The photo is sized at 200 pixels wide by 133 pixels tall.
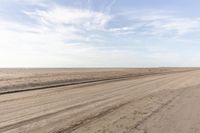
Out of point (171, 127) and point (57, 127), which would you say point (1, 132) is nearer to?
point (57, 127)

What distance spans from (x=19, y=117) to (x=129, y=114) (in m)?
3.63

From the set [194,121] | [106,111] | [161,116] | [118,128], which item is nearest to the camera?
[118,128]

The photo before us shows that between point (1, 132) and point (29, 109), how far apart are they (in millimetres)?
3547

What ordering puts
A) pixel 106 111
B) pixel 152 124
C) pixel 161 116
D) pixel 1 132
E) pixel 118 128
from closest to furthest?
pixel 1 132 < pixel 118 128 < pixel 152 124 < pixel 161 116 < pixel 106 111

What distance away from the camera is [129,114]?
9211mm

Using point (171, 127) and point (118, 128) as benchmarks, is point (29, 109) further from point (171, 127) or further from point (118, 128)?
point (171, 127)

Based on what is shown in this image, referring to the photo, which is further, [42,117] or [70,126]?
[42,117]

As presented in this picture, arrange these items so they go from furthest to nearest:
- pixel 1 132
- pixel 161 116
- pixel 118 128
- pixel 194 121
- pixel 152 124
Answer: pixel 161 116 < pixel 194 121 < pixel 152 124 < pixel 118 128 < pixel 1 132

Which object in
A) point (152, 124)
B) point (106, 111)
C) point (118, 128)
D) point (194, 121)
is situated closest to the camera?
point (118, 128)

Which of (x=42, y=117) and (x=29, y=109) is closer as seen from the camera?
(x=42, y=117)

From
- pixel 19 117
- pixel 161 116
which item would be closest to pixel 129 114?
pixel 161 116

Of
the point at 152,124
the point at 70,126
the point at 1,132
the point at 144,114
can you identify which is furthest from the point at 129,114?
the point at 1,132

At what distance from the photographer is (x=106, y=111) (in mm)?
9758

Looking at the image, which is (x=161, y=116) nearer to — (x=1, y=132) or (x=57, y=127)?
(x=57, y=127)
